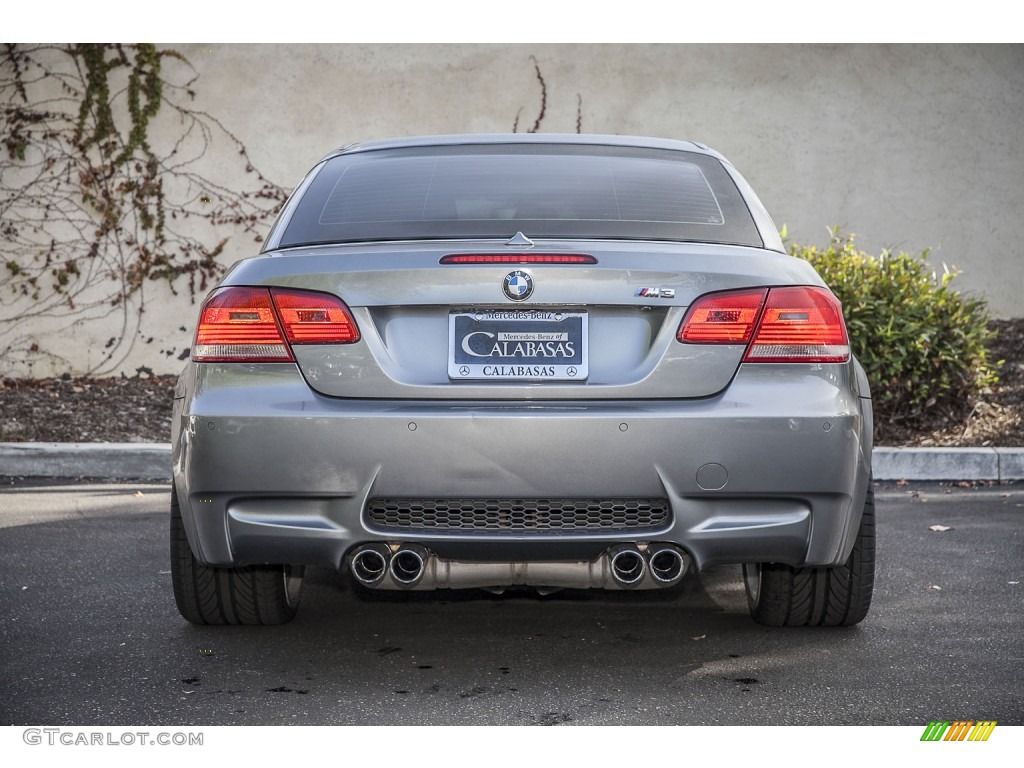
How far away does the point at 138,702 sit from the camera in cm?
323

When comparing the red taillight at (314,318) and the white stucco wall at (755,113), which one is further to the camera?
the white stucco wall at (755,113)

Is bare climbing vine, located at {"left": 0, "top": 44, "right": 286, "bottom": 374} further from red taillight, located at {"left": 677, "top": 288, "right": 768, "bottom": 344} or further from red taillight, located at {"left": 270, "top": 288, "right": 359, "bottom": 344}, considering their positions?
red taillight, located at {"left": 677, "top": 288, "right": 768, "bottom": 344}

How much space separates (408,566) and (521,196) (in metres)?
1.28

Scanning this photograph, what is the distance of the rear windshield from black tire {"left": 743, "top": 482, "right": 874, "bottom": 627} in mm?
1043

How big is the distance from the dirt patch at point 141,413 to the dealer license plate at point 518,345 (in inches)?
222

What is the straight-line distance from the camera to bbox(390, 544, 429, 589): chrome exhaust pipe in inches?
127

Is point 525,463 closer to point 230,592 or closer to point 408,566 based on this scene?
point 408,566

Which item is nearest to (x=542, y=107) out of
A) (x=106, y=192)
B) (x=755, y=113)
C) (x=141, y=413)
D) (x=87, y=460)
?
(x=755, y=113)

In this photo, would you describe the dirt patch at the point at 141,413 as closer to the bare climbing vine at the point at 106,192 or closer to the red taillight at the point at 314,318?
the bare climbing vine at the point at 106,192

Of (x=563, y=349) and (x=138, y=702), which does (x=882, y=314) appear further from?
(x=138, y=702)

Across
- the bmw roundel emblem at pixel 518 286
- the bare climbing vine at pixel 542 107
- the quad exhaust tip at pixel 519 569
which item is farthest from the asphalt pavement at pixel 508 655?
the bare climbing vine at pixel 542 107

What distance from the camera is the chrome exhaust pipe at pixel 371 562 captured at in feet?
10.6

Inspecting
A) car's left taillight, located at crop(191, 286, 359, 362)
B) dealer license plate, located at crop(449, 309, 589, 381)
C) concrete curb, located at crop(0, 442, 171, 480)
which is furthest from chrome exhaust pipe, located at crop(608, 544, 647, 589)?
concrete curb, located at crop(0, 442, 171, 480)

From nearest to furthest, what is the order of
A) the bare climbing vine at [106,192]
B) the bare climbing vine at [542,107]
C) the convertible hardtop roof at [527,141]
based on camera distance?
the convertible hardtop roof at [527,141] → the bare climbing vine at [106,192] → the bare climbing vine at [542,107]
